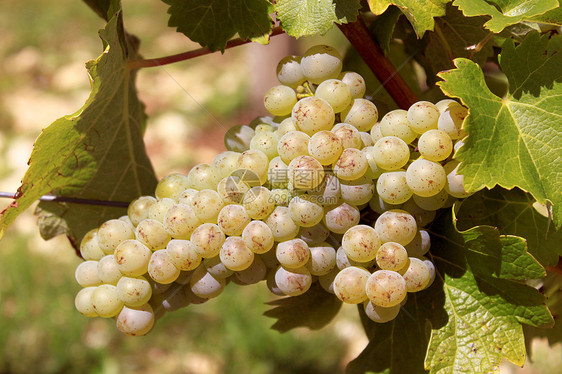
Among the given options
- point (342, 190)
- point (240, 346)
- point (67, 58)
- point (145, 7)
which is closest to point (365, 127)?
point (342, 190)

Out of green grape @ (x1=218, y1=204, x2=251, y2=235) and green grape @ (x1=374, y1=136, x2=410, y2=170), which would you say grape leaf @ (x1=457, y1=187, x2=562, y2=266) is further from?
green grape @ (x1=218, y1=204, x2=251, y2=235)

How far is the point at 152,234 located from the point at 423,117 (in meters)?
0.31

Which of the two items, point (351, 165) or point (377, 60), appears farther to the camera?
point (377, 60)

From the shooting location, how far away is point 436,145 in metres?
0.54

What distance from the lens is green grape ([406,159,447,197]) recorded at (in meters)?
0.53

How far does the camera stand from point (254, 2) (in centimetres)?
61

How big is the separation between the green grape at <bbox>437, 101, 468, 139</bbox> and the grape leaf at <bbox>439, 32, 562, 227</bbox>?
21mm

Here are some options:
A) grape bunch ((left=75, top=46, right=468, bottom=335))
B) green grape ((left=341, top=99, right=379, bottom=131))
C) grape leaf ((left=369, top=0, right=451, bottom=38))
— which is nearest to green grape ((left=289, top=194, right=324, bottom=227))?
grape bunch ((left=75, top=46, right=468, bottom=335))

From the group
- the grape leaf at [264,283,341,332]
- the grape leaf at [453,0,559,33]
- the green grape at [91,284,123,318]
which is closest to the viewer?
the grape leaf at [453,0,559,33]

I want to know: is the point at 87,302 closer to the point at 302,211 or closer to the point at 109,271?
the point at 109,271

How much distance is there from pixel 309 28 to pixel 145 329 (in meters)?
0.38

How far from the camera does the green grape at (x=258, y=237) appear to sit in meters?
0.57

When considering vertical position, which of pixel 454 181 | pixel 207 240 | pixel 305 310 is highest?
pixel 454 181

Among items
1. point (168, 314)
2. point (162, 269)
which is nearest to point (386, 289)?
point (162, 269)
